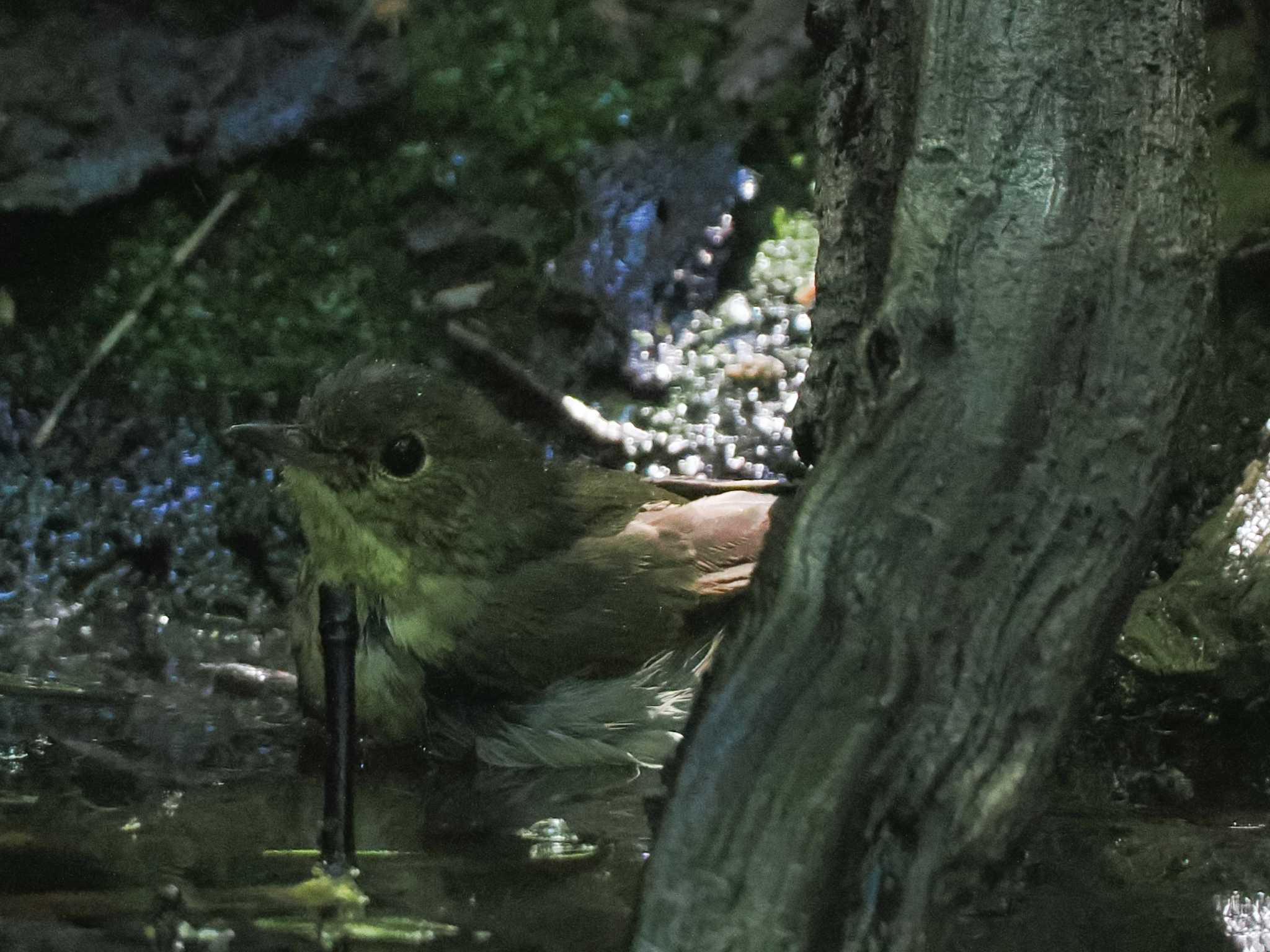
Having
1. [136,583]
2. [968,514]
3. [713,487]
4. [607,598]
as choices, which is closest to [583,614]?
[607,598]

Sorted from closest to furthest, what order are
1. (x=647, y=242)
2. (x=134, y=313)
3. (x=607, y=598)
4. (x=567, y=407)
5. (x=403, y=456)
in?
(x=403, y=456), (x=607, y=598), (x=567, y=407), (x=134, y=313), (x=647, y=242)

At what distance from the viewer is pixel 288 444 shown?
12.8 ft

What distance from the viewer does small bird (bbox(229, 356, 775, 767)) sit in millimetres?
3941

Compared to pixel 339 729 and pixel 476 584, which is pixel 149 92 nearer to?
pixel 476 584

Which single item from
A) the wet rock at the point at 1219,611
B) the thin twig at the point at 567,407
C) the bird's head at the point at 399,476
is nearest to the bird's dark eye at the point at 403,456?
the bird's head at the point at 399,476

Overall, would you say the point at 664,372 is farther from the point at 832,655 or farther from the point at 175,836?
the point at 832,655

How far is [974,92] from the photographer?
2.33m

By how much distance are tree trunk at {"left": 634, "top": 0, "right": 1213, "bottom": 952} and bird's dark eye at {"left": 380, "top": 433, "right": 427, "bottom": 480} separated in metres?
1.87

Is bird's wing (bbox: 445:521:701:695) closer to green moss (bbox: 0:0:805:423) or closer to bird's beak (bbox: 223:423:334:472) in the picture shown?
bird's beak (bbox: 223:423:334:472)

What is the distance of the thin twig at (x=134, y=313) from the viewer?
502cm

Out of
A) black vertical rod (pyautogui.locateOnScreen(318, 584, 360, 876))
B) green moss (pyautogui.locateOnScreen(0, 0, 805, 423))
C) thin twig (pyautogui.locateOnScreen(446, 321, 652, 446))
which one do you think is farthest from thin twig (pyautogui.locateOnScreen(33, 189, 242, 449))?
black vertical rod (pyautogui.locateOnScreen(318, 584, 360, 876))

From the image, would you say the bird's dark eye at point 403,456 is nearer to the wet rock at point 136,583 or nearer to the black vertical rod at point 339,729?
the wet rock at point 136,583

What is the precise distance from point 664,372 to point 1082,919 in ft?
9.78

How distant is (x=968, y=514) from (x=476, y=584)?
2105 mm
